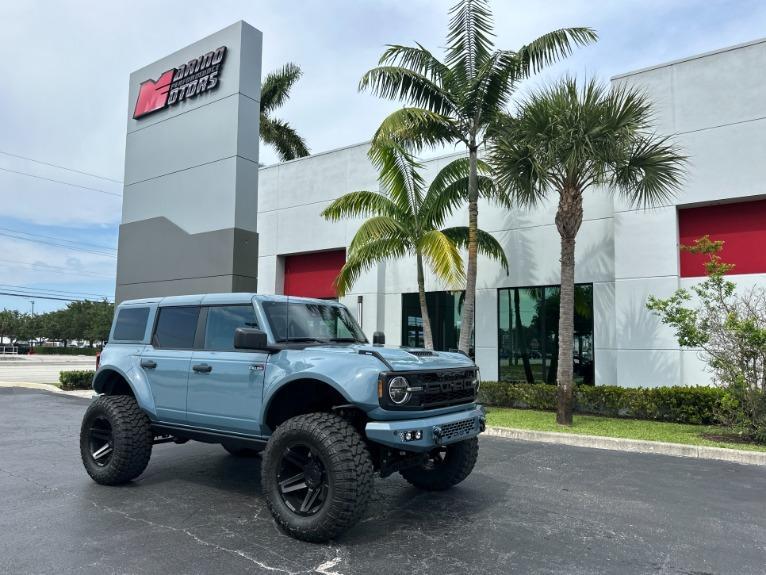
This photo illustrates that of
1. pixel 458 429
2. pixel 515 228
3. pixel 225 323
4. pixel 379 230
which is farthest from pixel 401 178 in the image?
pixel 458 429

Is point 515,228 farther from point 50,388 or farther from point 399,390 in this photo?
point 50,388

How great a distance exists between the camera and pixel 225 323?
18.7 ft

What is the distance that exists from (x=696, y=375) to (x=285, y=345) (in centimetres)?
1026

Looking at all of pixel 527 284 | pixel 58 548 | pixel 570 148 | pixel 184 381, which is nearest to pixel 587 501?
pixel 184 381

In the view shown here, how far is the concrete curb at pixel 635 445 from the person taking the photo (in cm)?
809

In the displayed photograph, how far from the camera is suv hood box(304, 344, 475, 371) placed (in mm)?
4672

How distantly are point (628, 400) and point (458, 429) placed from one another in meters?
8.33

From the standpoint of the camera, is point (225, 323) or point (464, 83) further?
point (464, 83)

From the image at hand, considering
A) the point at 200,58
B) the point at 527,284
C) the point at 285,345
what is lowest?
the point at 285,345

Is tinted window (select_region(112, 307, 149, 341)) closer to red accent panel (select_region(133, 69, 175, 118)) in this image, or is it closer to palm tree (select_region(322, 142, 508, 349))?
palm tree (select_region(322, 142, 508, 349))

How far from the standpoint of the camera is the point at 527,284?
49.6 feet

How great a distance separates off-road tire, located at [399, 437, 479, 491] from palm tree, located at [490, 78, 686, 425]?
17.8ft

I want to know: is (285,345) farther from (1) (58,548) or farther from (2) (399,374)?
(1) (58,548)

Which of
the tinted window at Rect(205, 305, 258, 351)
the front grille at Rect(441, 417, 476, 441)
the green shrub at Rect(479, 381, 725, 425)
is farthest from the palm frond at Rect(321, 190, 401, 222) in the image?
the front grille at Rect(441, 417, 476, 441)
